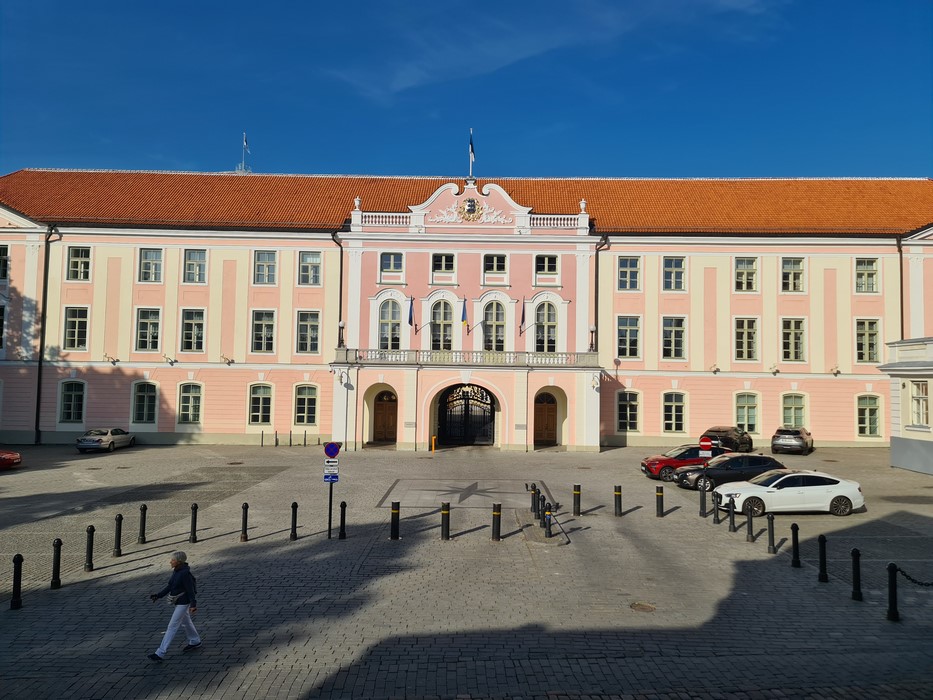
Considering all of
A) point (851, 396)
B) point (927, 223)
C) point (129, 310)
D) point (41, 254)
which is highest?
point (927, 223)

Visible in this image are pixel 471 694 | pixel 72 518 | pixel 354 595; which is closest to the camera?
pixel 471 694

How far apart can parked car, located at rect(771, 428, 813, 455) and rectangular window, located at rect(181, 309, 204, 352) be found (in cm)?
3060

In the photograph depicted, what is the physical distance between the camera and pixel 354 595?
1083cm

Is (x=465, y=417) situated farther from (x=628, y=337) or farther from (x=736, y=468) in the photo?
(x=736, y=468)

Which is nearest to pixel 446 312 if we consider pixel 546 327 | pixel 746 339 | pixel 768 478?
pixel 546 327

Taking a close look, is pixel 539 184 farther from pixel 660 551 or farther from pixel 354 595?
pixel 354 595

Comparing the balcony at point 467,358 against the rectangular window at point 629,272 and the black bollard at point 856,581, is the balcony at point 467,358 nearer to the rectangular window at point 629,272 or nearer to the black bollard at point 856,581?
the rectangular window at point 629,272

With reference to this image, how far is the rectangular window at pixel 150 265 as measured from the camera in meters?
34.6

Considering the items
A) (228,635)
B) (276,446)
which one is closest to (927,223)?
(276,446)

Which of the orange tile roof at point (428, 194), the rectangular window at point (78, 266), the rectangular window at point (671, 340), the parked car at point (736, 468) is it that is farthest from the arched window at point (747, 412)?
the rectangular window at point (78, 266)

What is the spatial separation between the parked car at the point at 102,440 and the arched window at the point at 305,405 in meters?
8.65

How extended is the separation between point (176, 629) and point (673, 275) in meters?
31.9

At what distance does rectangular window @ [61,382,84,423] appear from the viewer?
33.8 m

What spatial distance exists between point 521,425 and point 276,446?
1302 cm
